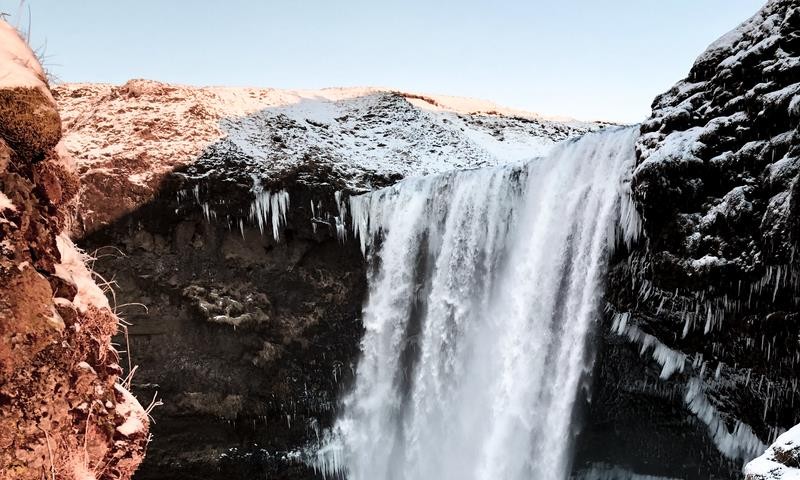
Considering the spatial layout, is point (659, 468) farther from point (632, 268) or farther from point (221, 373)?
point (221, 373)

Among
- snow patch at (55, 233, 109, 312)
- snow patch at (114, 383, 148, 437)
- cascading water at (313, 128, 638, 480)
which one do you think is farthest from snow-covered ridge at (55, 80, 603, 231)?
snow patch at (114, 383, 148, 437)

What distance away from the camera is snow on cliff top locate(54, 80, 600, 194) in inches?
615

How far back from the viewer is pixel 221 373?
1527cm

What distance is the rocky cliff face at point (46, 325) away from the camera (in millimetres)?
2844

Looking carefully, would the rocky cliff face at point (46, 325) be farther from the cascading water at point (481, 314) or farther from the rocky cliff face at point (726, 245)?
the cascading water at point (481, 314)

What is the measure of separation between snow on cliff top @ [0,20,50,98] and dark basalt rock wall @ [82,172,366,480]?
1174cm

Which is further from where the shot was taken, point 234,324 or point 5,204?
point 234,324

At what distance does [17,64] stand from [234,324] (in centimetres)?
1236

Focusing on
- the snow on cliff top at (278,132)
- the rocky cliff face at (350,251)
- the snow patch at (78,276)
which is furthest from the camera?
the snow on cliff top at (278,132)

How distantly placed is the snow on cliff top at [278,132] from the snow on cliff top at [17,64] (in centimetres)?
1147

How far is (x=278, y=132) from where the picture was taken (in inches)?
698

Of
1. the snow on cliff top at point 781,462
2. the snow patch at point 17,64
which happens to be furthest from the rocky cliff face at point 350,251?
the snow patch at point 17,64

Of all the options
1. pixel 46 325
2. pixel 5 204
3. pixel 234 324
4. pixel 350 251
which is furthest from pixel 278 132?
pixel 46 325

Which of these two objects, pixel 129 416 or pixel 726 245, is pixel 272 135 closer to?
pixel 726 245
